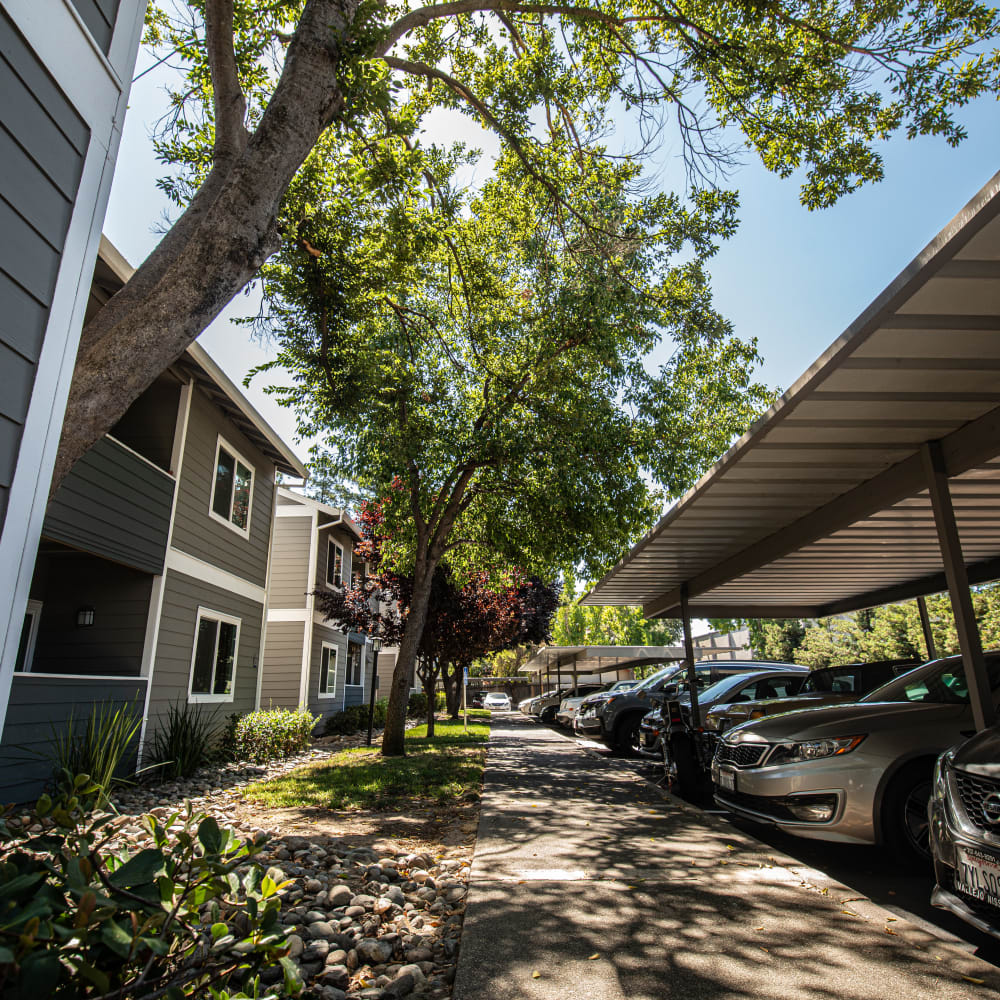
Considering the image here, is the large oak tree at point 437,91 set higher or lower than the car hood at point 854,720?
higher

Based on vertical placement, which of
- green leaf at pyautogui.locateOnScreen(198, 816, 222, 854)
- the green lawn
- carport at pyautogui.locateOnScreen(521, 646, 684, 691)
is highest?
carport at pyautogui.locateOnScreen(521, 646, 684, 691)

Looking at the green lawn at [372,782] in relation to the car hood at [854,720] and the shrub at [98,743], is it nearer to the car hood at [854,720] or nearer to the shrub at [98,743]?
the shrub at [98,743]

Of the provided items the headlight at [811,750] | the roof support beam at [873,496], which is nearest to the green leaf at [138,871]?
the headlight at [811,750]

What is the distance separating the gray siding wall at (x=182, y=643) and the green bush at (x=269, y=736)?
2.11 feet

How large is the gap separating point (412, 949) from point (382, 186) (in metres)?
7.55

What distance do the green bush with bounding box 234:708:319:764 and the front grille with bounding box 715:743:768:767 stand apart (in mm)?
8478

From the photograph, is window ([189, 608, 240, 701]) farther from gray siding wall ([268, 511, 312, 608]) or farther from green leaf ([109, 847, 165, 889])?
green leaf ([109, 847, 165, 889])

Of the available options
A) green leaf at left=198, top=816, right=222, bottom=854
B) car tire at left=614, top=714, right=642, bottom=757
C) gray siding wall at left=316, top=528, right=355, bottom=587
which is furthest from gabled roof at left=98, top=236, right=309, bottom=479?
car tire at left=614, top=714, right=642, bottom=757

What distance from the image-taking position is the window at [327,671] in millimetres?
19891

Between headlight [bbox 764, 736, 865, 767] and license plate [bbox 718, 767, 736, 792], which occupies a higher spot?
headlight [bbox 764, 736, 865, 767]

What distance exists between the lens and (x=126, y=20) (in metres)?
3.78

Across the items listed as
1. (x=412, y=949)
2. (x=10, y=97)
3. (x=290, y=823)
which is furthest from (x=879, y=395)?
(x=290, y=823)

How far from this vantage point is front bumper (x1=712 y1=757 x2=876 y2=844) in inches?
201

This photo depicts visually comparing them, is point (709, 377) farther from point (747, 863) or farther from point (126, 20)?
point (126, 20)
